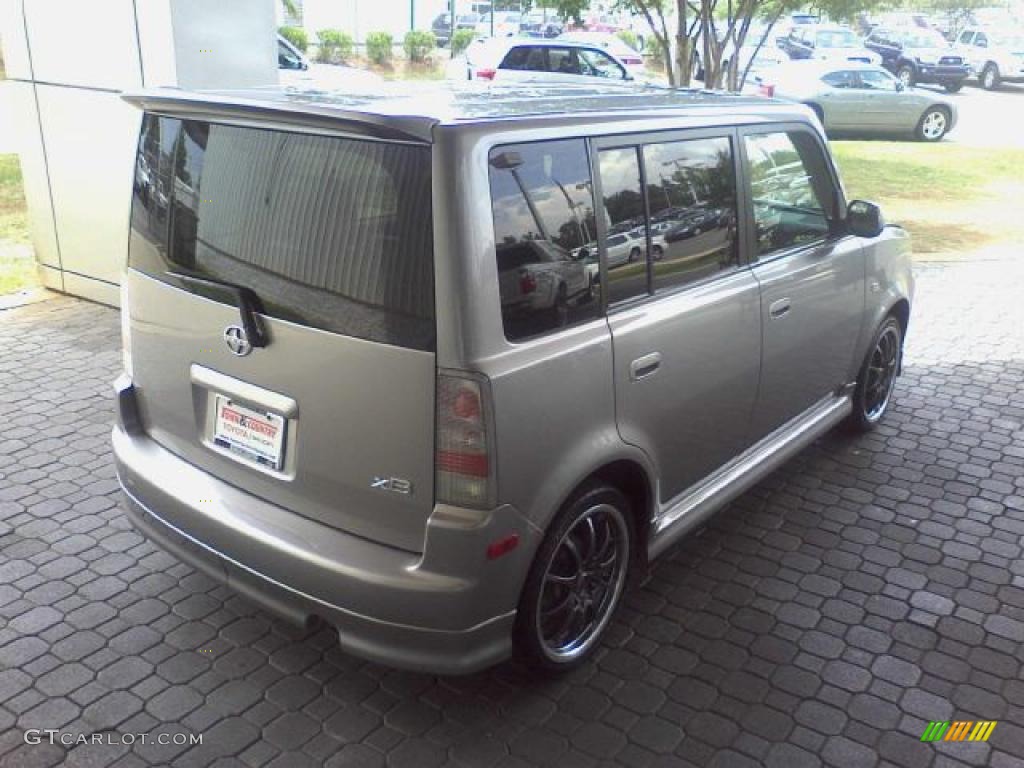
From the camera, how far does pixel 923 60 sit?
3069cm

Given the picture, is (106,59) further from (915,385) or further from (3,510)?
(915,385)

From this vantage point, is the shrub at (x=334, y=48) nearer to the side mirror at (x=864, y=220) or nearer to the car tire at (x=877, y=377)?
the car tire at (x=877, y=377)

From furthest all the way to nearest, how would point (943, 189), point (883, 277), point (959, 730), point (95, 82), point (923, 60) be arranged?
point (923, 60) → point (943, 189) → point (95, 82) → point (883, 277) → point (959, 730)

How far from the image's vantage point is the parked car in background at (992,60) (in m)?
32.2

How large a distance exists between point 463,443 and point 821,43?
115 feet

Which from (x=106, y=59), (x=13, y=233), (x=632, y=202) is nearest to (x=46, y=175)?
(x=106, y=59)

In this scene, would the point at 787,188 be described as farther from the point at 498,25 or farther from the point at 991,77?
the point at 498,25

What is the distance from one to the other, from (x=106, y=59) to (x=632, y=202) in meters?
4.80

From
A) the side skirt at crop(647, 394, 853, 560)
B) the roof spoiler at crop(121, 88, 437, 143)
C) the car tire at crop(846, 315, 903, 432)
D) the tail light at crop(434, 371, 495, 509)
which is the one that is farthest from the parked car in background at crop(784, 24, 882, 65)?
the tail light at crop(434, 371, 495, 509)

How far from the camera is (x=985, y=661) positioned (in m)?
3.37

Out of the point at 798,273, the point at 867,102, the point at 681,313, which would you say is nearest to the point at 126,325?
the point at 681,313

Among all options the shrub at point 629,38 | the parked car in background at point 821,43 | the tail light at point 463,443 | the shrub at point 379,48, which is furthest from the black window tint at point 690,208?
the shrub at point 629,38

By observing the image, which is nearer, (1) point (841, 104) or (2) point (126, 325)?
(2) point (126, 325)

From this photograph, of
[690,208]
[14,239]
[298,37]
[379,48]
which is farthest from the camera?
[379,48]
